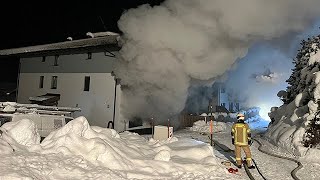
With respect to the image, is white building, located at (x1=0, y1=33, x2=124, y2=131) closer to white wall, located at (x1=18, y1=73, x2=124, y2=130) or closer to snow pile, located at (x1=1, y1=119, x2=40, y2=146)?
white wall, located at (x1=18, y1=73, x2=124, y2=130)

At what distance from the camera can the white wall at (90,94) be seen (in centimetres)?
2202

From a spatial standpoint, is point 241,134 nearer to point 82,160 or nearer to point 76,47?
point 82,160

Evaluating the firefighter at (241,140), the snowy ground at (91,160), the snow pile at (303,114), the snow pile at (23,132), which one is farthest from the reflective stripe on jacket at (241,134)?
the snow pile at (23,132)

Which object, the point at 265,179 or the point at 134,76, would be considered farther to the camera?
the point at 134,76

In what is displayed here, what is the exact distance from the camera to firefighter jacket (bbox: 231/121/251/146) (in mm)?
10305

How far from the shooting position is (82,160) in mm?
7801

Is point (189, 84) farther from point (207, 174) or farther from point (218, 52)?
point (207, 174)

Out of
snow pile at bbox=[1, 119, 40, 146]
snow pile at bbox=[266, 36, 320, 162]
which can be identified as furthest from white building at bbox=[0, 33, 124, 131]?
snow pile at bbox=[1, 119, 40, 146]

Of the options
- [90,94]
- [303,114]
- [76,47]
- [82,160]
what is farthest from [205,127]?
[82,160]

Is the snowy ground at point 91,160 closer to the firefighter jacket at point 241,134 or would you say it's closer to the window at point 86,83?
the firefighter jacket at point 241,134

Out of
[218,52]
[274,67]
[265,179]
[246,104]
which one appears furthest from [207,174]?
[274,67]

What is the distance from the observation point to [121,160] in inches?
328

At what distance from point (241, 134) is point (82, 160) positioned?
5577 millimetres

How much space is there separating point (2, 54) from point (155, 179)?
28.9 metres
